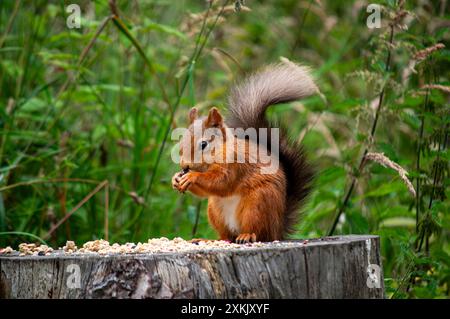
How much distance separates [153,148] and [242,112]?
3.92ft

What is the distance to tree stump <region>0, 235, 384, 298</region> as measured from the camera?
198 centimetres

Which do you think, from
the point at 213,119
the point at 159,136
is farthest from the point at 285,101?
the point at 159,136

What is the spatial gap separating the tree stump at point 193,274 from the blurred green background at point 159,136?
0.59m

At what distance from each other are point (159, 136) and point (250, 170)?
1.35 meters

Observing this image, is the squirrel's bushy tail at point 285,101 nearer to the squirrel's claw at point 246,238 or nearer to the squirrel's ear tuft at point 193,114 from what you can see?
the squirrel's ear tuft at point 193,114

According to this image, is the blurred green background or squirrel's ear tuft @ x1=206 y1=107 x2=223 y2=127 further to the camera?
the blurred green background

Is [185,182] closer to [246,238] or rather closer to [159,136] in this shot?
[246,238]

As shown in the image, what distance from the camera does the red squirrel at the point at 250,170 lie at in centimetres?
252

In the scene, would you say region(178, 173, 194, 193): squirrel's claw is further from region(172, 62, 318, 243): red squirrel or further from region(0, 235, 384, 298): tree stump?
region(0, 235, 384, 298): tree stump

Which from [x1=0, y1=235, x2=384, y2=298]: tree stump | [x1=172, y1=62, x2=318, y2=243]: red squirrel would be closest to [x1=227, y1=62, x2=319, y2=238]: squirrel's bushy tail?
[x1=172, y1=62, x2=318, y2=243]: red squirrel

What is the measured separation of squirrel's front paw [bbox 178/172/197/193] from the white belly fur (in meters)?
0.15
